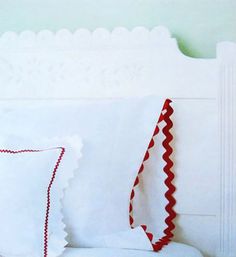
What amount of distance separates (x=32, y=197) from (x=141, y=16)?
787mm

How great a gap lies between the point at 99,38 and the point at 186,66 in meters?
0.33

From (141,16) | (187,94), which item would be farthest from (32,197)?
(141,16)

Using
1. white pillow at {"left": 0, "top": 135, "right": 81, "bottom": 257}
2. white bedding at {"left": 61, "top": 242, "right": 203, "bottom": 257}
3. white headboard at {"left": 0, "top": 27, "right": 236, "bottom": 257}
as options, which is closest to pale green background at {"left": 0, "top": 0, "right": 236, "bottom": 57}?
white headboard at {"left": 0, "top": 27, "right": 236, "bottom": 257}

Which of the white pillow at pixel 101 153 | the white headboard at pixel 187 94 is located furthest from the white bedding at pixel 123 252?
the white headboard at pixel 187 94

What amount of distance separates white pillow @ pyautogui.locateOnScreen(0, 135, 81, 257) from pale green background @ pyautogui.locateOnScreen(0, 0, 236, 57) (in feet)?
1.86

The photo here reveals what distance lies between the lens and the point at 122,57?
1.54 metres

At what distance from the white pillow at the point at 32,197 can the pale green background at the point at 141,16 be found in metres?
0.57

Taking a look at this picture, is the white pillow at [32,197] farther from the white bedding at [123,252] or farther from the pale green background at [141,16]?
the pale green background at [141,16]

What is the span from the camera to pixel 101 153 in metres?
1.38

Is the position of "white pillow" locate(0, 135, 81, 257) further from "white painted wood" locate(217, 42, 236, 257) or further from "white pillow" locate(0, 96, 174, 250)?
"white painted wood" locate(217, 42, 236, 257)

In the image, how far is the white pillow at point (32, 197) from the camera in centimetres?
117

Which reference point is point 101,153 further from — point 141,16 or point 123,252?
point 141,16

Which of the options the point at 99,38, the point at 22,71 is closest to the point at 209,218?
the point at 99,38

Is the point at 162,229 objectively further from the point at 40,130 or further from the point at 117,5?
the point at 117,5
